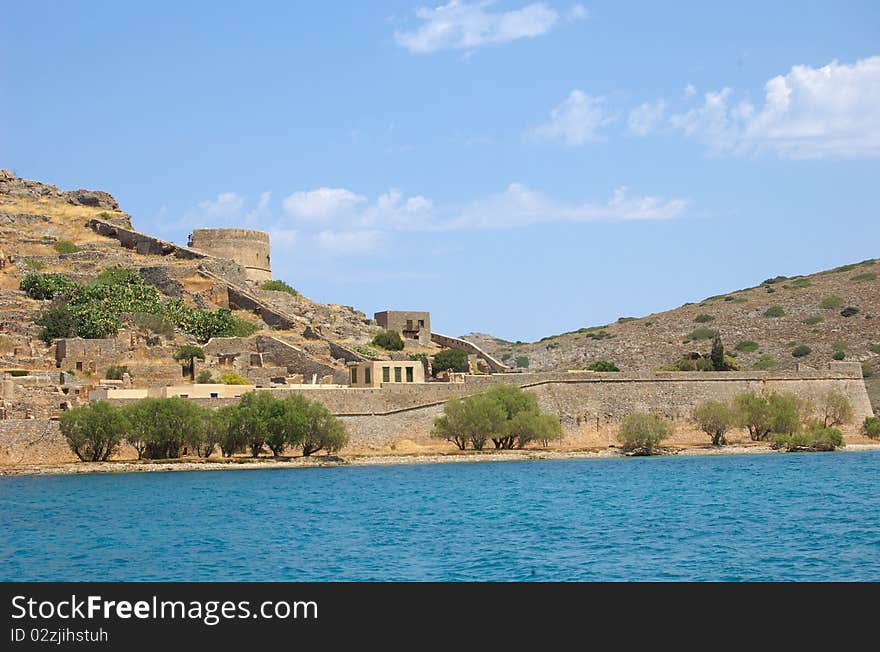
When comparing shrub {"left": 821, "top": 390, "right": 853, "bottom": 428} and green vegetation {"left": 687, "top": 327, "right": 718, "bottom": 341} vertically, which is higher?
green vegetation {"left": 687, "top": 327, "right": 718, "bottom": 341}

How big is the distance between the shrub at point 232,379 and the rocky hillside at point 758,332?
3410 centimetres

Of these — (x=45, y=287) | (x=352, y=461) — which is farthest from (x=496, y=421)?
(x=45, y=287)

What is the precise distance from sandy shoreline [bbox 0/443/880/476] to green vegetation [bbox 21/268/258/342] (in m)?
11.7

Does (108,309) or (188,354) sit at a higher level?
(108,309)

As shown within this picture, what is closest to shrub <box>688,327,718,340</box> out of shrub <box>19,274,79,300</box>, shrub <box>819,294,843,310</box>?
shrub <box>819,294,843,310</box>

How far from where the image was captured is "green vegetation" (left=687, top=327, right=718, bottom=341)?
97.9m

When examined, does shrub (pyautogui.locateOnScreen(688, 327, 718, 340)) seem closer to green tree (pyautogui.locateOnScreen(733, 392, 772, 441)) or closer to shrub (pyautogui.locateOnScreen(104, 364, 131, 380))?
green tree (pyautogui.locateOnScreen(733, 392, 772, 441))

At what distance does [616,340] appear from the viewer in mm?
103500

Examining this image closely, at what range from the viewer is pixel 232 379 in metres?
59.6

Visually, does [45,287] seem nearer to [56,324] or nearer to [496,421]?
[56,324]

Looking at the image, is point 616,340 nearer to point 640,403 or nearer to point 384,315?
point 384,315

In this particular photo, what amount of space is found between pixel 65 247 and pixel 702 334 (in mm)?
42334
